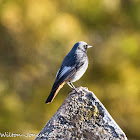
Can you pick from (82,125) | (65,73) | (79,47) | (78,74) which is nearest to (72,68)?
(78,74)

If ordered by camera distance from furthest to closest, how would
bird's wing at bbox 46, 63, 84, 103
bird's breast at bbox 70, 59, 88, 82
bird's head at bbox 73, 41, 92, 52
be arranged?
bird's head at bbox 73, 41, 92, 52 → bird's breast at bbox 70, 59, 88, 82 → bird's wing at bbox 46, 63, 84, 103

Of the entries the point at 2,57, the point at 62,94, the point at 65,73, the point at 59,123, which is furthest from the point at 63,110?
the point at 2,57

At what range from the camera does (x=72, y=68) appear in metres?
5.16

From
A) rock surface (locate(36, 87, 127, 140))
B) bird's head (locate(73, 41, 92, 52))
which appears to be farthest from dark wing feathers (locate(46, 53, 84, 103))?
rock surface (locate(36, 87, 127, 140))

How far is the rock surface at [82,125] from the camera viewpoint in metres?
3.45

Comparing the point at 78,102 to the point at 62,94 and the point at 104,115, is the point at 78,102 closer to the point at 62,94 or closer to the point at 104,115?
the point at 104,115

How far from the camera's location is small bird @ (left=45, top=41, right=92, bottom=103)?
15.8ft

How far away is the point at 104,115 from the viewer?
3547 millimetres

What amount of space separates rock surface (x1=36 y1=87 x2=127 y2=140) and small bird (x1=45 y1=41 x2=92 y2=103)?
1051 mm

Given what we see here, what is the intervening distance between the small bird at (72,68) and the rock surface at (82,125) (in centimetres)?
105

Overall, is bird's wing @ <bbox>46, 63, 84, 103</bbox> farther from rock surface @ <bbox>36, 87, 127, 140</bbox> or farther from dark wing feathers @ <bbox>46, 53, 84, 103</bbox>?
rock surface @ <bbox>36, 87, 127, 140</bbox>

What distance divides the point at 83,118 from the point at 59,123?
0.26 meters

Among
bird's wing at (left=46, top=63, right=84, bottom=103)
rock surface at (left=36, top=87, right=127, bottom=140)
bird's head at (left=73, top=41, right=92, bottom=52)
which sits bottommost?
rock surface at (left=36, top=87, right=127, bottom=140)

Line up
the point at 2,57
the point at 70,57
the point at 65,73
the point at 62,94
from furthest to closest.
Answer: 1. the point at 2,57
2. the point at 62,94
3. the point at 70,57
4. the point at 65,73
